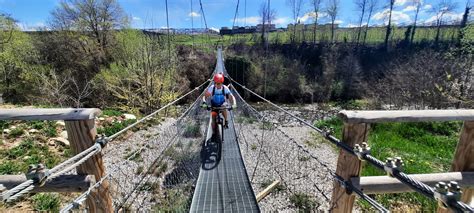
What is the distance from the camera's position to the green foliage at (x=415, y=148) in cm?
388

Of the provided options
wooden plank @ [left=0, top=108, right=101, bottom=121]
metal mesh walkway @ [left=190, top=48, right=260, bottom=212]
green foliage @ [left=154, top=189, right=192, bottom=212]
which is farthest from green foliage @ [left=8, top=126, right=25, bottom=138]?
wooden plank @ [left=0, top=108, right=101, bottom=121]

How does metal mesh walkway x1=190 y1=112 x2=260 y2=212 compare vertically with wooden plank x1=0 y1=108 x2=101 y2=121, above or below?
below

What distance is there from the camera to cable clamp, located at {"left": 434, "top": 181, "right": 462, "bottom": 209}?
0.61m

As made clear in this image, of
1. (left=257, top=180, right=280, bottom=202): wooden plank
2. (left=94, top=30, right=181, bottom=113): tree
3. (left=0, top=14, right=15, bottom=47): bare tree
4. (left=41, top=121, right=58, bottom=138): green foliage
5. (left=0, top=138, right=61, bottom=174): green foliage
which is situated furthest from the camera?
(left=0, top=14, right=15, bottom=47): bare tree

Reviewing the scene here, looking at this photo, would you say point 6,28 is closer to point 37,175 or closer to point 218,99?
point 218,99

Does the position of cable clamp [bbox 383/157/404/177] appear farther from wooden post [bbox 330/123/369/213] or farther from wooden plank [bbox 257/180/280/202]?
wooden plank [bbox 257/180/280/202]

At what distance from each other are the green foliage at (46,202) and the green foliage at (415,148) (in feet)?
15.1

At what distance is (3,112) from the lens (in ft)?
3.38

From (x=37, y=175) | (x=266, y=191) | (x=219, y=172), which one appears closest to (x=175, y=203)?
(x=219, y=172)

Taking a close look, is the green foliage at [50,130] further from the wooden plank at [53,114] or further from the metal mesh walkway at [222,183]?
the wooden plank at [53,114]

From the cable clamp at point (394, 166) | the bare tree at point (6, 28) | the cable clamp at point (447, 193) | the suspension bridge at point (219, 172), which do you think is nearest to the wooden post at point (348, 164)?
the suspension bridge at point (219, 172)

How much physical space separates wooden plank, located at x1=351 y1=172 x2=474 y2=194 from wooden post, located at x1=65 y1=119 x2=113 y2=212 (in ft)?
3.73

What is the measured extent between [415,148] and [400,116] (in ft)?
19.7

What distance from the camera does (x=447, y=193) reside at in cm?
62
